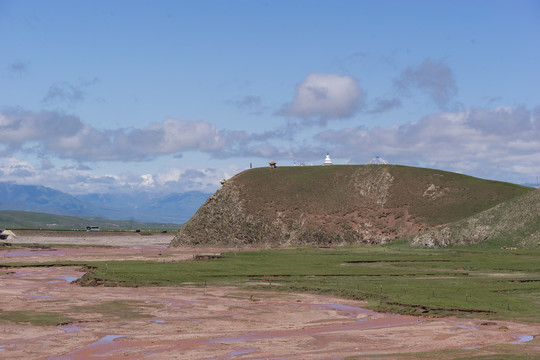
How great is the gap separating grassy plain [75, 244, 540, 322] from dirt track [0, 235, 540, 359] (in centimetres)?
505

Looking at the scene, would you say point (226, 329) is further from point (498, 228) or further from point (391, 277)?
point (498, 228)

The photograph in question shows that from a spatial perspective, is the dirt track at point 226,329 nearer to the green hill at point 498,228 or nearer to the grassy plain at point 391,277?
the grassy plain at point 391,277

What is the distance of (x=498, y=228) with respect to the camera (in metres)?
148

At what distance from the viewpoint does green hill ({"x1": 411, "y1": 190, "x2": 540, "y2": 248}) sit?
142125 mm

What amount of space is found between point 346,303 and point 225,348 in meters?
25.8

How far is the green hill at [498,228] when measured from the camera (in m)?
142

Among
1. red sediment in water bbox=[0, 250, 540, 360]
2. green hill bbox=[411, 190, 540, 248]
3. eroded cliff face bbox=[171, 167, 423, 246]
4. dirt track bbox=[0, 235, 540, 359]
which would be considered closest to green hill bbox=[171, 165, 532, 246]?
eroded cliff face bbox=[171, 167, 423, 246]

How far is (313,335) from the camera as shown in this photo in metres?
50.5

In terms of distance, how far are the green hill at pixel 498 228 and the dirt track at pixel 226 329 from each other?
3359 inches

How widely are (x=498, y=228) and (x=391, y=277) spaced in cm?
6859

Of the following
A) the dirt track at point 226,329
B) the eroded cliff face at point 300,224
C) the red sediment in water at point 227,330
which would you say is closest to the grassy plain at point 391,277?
the red sediment in water at point 227,330

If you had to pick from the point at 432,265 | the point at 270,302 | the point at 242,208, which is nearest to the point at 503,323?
the point at 270,302

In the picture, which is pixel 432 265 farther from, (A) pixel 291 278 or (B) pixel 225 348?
(B) pixel 225 348

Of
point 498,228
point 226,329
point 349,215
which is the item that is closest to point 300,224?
point 349,215
